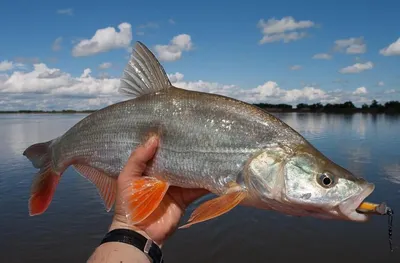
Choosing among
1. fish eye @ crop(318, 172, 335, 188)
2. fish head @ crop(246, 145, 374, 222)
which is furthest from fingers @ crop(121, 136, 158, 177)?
fish eye @ crop(318, 172, 335, 188)

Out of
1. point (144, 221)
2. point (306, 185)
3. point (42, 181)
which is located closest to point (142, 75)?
point (144, 221)

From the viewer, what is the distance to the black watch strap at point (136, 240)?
3.36 m

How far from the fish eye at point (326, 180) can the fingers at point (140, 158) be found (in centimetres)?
→ 162

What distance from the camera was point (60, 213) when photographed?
10.8m

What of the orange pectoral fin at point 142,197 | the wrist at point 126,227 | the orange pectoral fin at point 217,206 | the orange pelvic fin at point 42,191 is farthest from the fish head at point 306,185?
the orange pelvic fin at point 42,191

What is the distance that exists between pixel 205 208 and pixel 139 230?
2.98 ft

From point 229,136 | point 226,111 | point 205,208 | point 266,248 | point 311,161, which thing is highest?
point 226,111

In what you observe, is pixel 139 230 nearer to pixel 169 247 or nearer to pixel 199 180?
pixel 199 180

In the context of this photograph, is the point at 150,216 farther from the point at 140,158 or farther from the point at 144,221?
the point at 140,158

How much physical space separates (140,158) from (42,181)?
1.72m

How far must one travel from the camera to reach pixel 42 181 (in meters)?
4.50

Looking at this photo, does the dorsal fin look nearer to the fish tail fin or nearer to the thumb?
the thumb

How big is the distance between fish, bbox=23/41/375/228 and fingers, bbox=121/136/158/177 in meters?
0.06

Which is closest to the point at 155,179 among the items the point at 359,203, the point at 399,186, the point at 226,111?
the point at 226,111
